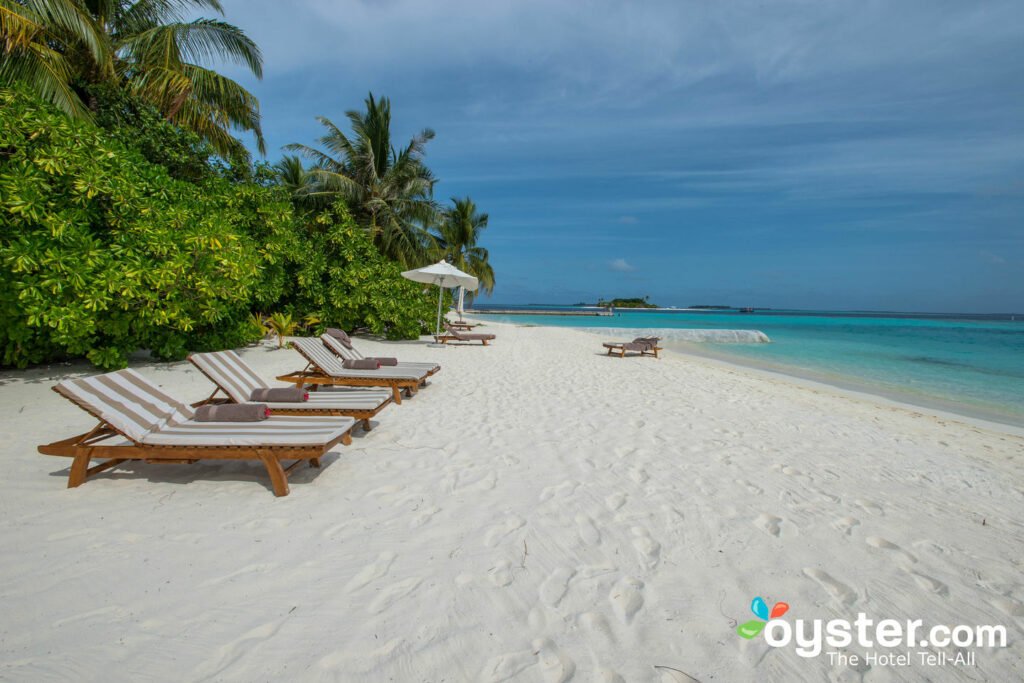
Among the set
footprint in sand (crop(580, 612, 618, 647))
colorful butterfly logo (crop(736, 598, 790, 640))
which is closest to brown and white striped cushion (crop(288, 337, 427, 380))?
footprint in sand (crop(580, 612, 618, 647))

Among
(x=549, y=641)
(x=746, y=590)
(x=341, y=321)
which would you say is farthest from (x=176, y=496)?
(x=341, y=321)

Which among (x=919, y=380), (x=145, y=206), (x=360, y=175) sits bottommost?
(x=919, y=380)

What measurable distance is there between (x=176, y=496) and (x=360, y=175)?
55.0 ft

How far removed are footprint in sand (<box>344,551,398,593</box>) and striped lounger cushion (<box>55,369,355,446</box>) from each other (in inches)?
39.1

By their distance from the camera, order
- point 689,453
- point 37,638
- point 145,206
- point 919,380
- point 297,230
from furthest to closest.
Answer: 1. point 297,230
2. point 919,380
3. point 145,206
4. point 689,453
5. point 37,638

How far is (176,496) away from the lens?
9.95ft

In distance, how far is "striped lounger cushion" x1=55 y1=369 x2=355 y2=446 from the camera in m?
3.07

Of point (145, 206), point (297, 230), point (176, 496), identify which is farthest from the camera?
point (297, 230)

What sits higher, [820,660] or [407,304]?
[407,304]

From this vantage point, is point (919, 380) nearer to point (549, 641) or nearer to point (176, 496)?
Answer: point (549, 641)

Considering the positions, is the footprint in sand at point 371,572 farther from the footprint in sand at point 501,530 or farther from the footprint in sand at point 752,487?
the footprint in sand at point 752,487

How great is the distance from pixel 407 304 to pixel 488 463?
1036cm

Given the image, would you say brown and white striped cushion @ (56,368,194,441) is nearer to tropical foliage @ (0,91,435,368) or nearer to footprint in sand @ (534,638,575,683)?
tropical foliage @ (0,91,435,368)

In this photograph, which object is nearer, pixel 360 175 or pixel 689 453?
pixel 689 453
